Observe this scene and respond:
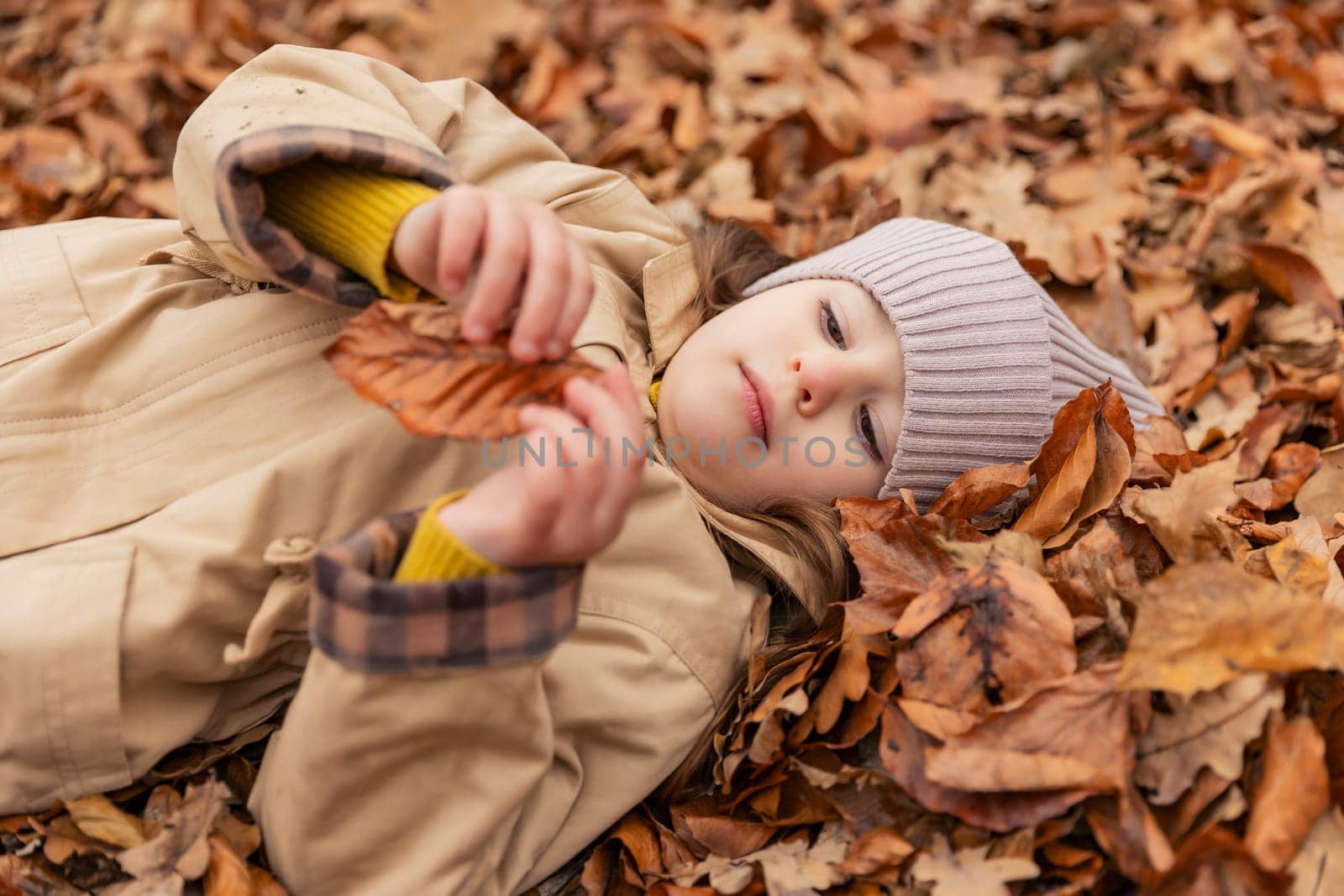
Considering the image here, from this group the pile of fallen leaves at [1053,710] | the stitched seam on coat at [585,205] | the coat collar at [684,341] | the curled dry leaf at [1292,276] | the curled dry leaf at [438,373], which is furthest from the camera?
the curled dry leaf at [1292,276]

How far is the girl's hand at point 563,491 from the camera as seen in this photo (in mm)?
1067

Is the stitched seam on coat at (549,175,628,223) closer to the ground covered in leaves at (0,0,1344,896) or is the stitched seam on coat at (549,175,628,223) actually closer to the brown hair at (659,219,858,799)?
the brown hair at (659,219,858,799)

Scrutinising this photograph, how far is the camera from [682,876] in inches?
54.6

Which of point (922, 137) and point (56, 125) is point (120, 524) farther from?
point (922, 137)

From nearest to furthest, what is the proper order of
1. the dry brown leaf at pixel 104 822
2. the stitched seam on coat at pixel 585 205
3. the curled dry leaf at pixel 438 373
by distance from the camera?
the curled dry leaf at pixel 438 373 → the dry brown leaf at pixel 104 822 → the stitched seam on coat at pixel 585 205

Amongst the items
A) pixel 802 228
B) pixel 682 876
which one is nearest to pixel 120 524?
pixel 682 876

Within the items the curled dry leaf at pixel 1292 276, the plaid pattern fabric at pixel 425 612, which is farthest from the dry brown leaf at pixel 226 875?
the curled dry leaf at pixel 1292 276

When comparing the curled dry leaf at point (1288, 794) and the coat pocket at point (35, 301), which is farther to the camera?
the coat pocket at point (35, 301)

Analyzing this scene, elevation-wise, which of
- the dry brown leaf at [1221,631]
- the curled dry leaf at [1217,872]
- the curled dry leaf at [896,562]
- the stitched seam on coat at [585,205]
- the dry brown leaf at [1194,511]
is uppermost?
the stitched seam on coat at [585,205]

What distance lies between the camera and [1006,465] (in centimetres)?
158

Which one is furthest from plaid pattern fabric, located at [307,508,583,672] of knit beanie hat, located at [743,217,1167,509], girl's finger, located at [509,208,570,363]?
knit beanie hat, located at [743,217,1167,509]

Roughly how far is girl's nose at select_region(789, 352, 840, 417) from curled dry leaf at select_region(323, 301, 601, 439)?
56 centimetres

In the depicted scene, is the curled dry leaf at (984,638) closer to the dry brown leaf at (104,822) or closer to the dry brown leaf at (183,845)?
the dry brown leaf at (183,845)

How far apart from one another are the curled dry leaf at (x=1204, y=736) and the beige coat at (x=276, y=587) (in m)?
0.60
